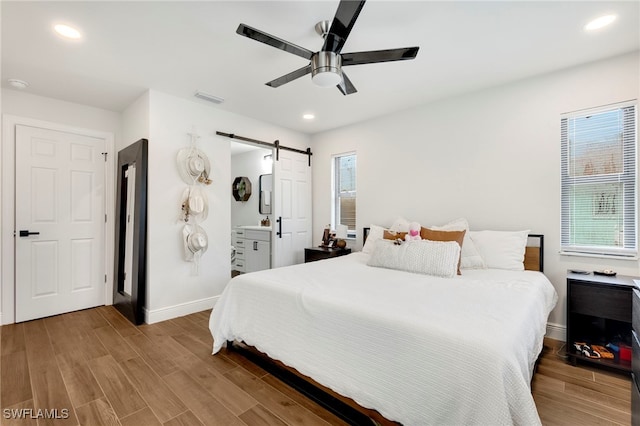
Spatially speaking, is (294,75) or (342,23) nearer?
(342,23)

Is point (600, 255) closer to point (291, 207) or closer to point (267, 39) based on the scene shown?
point (267, 39)

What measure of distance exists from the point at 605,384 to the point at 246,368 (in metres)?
2.59

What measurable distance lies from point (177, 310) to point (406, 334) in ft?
9.62

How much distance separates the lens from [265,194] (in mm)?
6094

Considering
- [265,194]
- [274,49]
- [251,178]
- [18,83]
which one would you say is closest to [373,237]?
[274,49]

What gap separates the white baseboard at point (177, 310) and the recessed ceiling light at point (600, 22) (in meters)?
4.47

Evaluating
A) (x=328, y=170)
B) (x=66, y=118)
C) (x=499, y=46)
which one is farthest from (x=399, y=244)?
(x=66, y=118)

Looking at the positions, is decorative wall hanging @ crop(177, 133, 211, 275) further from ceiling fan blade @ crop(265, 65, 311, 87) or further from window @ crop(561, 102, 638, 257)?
window @ crop(561, 102, 638, 257)

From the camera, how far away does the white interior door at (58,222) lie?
128 inches

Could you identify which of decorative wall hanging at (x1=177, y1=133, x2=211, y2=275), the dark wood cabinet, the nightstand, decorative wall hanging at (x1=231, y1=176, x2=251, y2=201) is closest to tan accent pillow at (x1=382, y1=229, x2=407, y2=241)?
the nightstand

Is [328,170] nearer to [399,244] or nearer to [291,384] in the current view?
[399,244]

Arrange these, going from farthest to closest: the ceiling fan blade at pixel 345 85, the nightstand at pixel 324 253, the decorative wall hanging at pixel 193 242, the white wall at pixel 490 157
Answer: the nightstand at pixel 324 253, the decorative wall hanging at pixel 193 242, the white wall at pixel 490 157, the ceiling fan blade at pixel 345 85

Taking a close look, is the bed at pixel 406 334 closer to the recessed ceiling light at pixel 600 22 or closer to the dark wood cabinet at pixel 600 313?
the dark wood cabinet at pixel 600 313

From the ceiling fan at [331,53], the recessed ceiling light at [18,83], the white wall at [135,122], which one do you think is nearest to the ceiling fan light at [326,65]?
the ceiling fan at [331,53]
